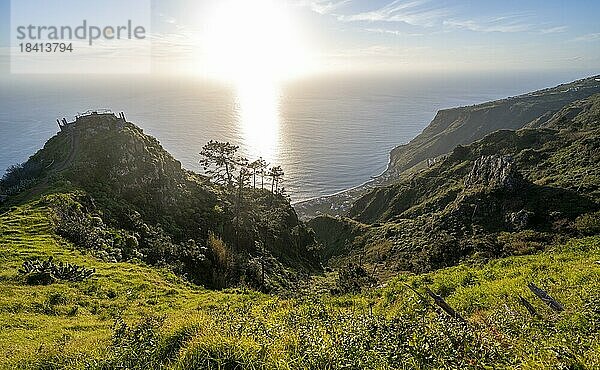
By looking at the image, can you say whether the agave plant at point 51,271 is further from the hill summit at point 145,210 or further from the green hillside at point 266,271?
the hill summit at point 145,210

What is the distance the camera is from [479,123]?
185625 millimetres

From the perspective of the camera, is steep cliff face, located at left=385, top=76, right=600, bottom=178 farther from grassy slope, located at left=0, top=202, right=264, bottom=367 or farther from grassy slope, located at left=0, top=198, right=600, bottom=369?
grassy slope, located at left=0, top=198, right=600, bottom=369

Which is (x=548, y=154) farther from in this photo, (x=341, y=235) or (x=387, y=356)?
(x=387, y=356)

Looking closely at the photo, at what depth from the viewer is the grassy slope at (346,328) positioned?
5641mm

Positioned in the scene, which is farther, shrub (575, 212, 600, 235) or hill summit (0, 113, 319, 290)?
shrub (575, 212, 600, 235)

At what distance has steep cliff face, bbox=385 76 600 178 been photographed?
175 m

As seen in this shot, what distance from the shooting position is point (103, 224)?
87.7 feet

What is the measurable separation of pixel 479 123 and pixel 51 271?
20083cm

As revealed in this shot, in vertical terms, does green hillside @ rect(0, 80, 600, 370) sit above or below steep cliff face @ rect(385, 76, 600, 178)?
below

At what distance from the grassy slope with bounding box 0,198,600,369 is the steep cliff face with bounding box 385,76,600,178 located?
156739 millimetres

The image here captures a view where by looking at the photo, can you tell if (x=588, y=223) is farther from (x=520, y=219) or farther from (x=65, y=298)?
(x=65, y=298)

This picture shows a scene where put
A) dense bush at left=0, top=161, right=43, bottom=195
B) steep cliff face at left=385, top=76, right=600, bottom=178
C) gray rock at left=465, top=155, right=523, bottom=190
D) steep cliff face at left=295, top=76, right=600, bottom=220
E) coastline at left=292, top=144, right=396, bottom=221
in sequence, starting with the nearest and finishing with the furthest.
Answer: dense bush at left=0, top=161, right=43, bottom=195, gray rock at left=465, top=155, right=523, bottom=190, coastline at left=292, top=144, right=396, bottom=221, steep cliff face at left=295, top=76, right=600, bottom=220, steep cliff face at left=385, top=76, right=600, bottom=178

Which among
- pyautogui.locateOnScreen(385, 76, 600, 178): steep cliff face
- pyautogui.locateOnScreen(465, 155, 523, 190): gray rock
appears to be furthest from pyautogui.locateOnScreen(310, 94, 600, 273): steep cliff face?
pyautogui.locateOnScreen(385, 76, 600, 178): steep cliff face

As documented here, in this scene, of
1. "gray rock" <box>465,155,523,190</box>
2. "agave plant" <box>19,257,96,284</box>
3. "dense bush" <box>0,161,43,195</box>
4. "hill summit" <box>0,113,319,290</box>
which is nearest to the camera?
"agave plant" <box>19,257,96,284</box>
